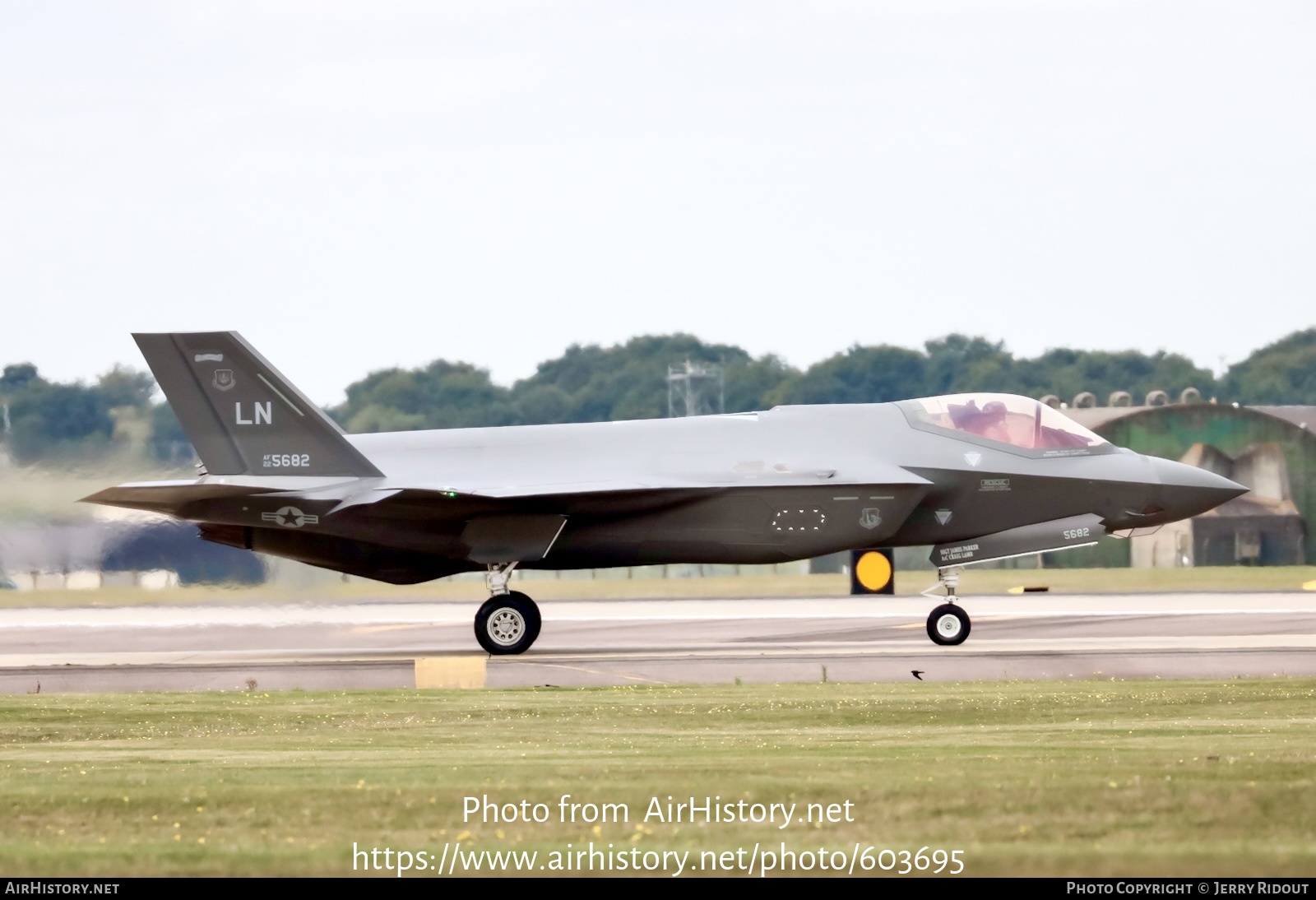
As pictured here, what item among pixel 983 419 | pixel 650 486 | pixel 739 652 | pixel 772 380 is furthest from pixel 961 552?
pixel 772 380

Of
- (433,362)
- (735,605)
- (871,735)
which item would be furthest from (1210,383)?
(871,735)

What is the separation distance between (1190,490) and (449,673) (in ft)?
34.2

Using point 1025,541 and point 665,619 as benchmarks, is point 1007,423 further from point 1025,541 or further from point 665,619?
point 665,619

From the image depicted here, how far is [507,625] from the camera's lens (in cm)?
2069

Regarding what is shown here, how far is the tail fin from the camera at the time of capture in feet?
68.9

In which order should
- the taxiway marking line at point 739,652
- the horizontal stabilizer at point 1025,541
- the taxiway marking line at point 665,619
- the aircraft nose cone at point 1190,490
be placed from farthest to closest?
1. the taxiway marking line at point 665,619
2. the aircraft nose cone at point 1190,490
3. the horizontal stabilizer at point 1025,541
4. the taxiway marking line at point 739,652

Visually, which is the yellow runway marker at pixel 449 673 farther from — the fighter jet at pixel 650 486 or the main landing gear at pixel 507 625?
the fighter jet at pixel 650 486

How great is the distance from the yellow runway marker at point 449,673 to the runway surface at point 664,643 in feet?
0.10

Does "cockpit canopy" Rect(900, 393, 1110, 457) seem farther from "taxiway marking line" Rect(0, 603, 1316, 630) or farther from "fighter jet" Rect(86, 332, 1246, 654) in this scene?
"taxiway marking line" Rect(0, 603, 1316, 630)

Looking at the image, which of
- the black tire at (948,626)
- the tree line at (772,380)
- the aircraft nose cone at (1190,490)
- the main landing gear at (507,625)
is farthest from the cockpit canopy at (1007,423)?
the tree line at (772,380)

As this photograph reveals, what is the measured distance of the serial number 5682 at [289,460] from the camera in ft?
68.8

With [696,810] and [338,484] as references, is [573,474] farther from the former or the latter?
[696,810]

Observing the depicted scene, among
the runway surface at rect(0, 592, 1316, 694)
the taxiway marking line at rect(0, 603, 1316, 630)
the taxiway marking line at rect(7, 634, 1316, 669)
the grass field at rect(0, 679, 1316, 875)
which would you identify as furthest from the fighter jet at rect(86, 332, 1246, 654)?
the grass field at rect(0, 679, 1316, 875)

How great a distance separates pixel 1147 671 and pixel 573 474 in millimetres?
7826
